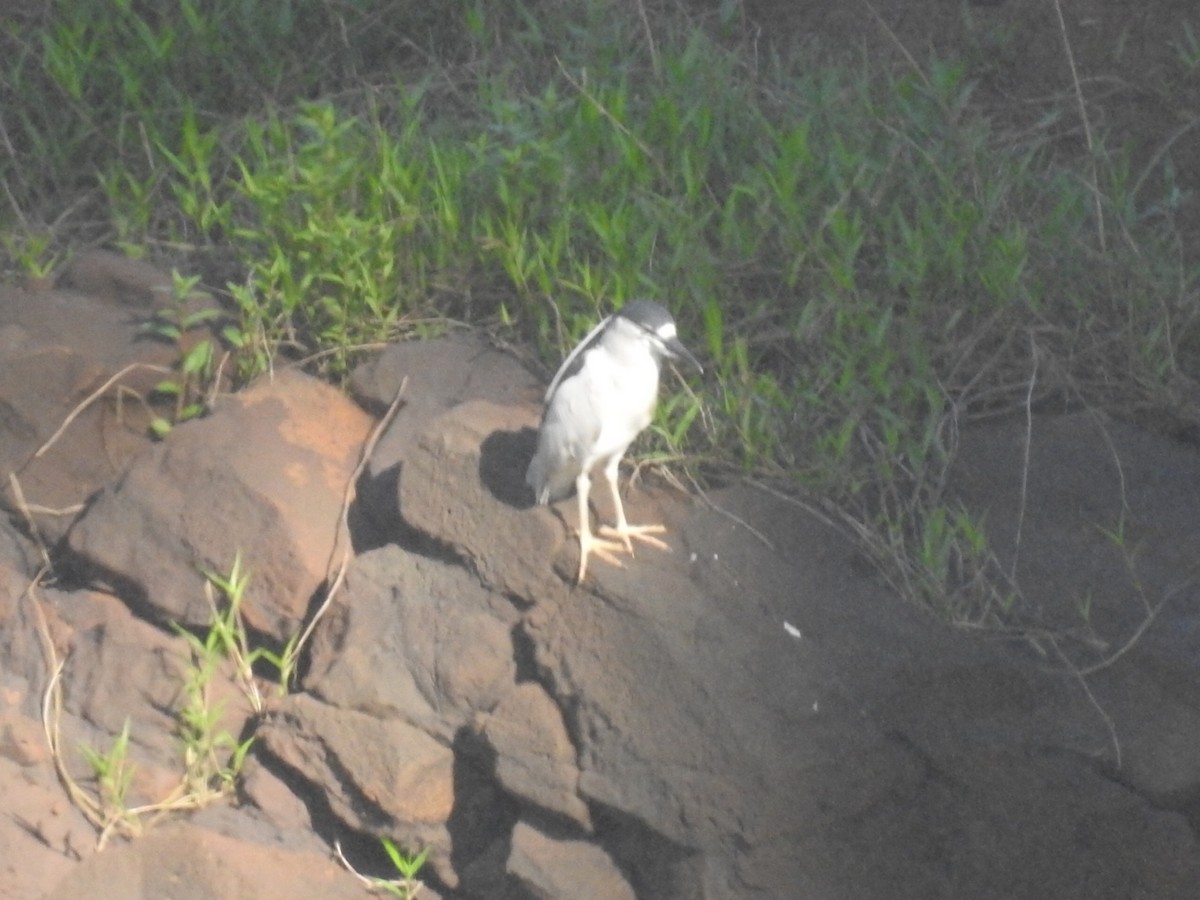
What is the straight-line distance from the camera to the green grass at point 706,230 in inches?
145

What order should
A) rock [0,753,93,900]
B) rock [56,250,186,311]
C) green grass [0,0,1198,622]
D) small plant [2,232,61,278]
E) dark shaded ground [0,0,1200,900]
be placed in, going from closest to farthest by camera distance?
dark shaded ground [0,0,1200,900] < rock [0,753,93,900] < green grass [0,0,1198,622] < rock [56,250,186,311] < small plant [2,232,61,278]

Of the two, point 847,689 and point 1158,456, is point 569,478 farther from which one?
point 1158,456

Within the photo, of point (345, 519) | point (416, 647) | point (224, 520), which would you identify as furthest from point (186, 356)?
point (416, 647)

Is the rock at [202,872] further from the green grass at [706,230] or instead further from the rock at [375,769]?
the green grass at [706,230]

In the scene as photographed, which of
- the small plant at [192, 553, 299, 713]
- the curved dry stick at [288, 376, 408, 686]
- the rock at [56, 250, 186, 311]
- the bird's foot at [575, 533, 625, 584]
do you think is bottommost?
the small plant at [192, 553, 299, 713]

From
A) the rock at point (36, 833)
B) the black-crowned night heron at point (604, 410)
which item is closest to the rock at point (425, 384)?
the black-crowned night heron at point (604, 410)

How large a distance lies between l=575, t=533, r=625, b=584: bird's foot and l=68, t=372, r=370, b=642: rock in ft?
2.15

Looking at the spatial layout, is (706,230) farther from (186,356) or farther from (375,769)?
(375,769)

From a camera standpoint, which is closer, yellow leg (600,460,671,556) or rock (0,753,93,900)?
rock (0,753,93,900)

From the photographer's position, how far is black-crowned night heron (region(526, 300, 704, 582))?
3236mm

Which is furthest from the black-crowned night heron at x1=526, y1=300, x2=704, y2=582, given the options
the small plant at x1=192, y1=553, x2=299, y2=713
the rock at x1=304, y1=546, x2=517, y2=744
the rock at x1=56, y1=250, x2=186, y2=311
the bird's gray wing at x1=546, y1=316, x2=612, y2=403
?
the rock at x1=56, y1=250, x2=186, y2=311

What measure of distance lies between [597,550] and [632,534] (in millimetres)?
115

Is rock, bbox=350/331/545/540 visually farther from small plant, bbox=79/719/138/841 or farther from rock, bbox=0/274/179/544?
small plant, bbox=79/719/138/841

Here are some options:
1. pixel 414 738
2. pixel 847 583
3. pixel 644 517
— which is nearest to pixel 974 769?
pixel 847 583
